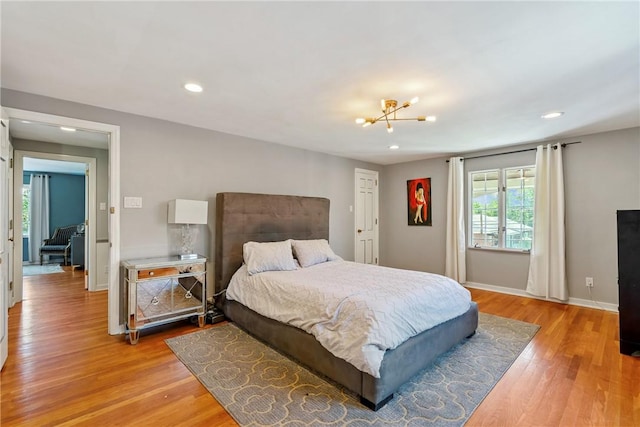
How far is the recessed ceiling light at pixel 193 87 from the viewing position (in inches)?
99.3

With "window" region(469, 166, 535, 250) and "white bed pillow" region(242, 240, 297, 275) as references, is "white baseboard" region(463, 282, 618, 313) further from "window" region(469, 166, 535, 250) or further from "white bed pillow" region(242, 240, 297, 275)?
"white bed pillow" region(242, 240, 297, 275)

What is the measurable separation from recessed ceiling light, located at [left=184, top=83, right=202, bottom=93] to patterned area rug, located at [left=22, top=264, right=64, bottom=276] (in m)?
6.15

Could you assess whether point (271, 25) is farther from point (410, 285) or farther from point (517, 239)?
point (517, 239)

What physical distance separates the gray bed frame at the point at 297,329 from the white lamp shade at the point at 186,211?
304 mm

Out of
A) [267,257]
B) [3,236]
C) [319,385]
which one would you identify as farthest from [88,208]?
[319,385]

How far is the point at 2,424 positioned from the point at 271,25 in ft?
9.39

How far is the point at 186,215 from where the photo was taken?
329cm

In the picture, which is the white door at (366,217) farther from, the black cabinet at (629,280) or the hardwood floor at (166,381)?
the black cabinet at (629,280)

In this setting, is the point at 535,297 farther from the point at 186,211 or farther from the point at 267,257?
the point at 186,211

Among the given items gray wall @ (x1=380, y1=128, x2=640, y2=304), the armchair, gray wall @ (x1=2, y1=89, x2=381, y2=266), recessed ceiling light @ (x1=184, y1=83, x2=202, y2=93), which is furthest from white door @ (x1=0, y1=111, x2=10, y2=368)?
gray wall @ (x1=380, y1=128, x2=640, y2=304)

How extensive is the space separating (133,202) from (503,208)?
17.5 feet

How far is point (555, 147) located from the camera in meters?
4.22

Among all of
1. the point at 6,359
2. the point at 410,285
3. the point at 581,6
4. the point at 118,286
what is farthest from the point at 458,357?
the point at 6,359

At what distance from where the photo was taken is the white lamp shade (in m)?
3.25
